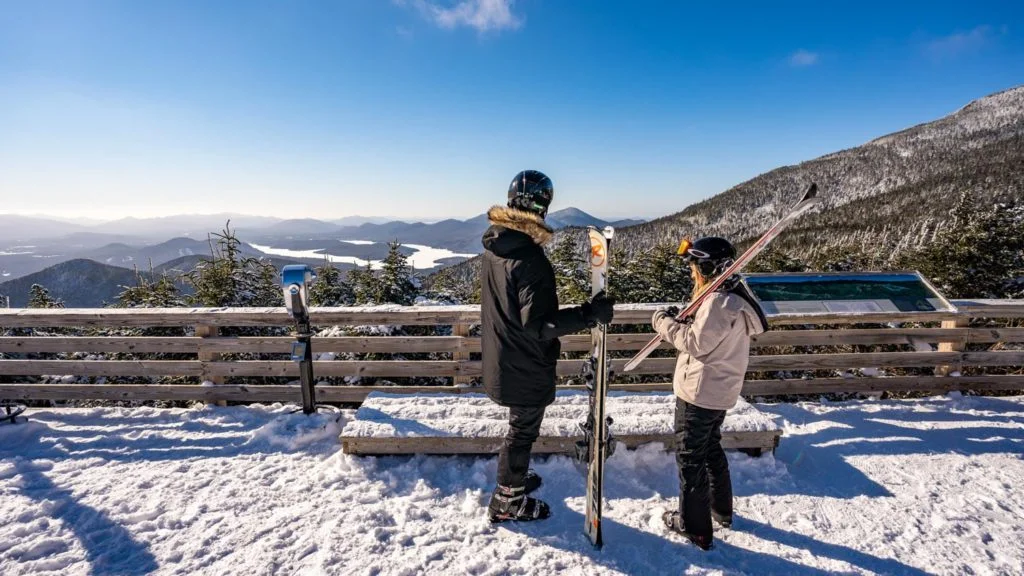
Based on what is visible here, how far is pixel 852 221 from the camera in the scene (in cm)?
10581

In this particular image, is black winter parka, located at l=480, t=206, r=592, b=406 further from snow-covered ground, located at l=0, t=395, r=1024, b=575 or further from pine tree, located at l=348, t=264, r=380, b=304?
pine tree, located at l=348, t=264, r=380, b=304

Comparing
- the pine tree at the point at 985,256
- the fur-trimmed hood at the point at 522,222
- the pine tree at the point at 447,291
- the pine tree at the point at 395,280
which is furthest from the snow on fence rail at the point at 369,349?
the pine tree at the point at 985,256

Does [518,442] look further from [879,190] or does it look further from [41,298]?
[879,190]

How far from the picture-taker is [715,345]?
→ 2922 millimetres

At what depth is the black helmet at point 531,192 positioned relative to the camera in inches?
118

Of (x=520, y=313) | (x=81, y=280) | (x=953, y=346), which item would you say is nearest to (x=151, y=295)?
(x=520, y=313)

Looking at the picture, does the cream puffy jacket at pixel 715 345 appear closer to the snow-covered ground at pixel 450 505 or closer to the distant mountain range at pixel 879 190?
the snow-covered ground at pixel 450 505

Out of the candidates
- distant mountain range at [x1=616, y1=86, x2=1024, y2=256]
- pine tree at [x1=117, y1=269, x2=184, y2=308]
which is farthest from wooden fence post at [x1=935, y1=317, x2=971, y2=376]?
distant mountain range at [x1=616, y1=86, x2=1024, y2=256]

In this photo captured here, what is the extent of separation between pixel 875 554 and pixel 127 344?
748cm

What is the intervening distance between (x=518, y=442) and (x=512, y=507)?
20.7 inches

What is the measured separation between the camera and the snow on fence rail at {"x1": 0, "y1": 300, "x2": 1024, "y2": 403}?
204 inches

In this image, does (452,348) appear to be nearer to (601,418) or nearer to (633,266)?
(601,418)

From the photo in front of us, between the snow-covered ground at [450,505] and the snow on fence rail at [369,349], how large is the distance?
0.56 meters

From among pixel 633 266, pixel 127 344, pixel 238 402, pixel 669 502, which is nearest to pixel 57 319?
pixel 127 344
